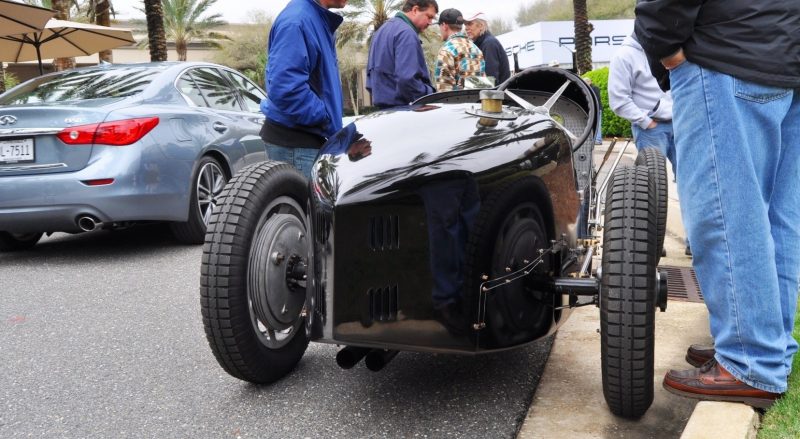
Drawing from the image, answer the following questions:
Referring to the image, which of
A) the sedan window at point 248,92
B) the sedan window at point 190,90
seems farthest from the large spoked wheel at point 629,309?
the sedan window at point 248,92

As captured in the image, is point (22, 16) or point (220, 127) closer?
point (220, 127)

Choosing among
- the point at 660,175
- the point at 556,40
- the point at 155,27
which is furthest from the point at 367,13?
the point at 660,175

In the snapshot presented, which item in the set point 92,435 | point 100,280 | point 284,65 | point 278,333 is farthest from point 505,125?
point 100,280

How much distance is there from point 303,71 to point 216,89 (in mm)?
3111

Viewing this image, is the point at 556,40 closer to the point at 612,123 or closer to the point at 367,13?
the point at 367,13

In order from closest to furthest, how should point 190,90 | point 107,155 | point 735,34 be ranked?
point 735,34, point 107,155, point 190,90

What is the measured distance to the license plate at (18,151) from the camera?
503 cm

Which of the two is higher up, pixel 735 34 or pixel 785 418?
pixel 735 34

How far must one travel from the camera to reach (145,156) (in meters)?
5.14

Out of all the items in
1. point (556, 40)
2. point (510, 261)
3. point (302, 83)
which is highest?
point (556, 40)

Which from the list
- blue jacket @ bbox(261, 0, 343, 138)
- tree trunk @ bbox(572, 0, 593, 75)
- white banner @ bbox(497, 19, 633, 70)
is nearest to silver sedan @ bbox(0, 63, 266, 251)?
blue jacket @ bbox(261, 0, 343, 138)

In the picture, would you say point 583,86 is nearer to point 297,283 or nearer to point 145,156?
point 297,283

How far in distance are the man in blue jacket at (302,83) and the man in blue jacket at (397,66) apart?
3.55 ft

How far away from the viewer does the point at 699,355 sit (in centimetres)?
276
